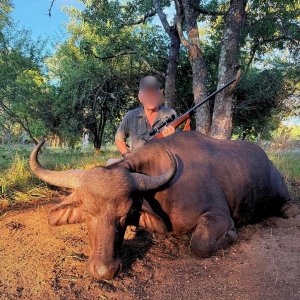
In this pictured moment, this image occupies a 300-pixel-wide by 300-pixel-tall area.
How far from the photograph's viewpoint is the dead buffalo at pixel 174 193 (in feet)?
10.3

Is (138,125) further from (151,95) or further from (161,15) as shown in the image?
(161,15)

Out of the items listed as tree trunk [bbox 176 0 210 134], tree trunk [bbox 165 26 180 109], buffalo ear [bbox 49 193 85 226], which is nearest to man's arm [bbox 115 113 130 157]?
buffalo ear [bbox 49 193 85 226]

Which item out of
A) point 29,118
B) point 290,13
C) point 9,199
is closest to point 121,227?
point 9,199

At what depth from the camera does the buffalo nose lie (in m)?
2.88

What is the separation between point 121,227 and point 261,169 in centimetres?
259

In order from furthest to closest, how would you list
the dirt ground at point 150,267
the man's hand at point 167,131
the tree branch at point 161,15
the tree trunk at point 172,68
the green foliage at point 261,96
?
the green foliage at point 261,96 < the tree trunk at point 172,68 < the tree branch at point 161,15 < the man's hand at point 167,131 < the dirt ground at point 150,267

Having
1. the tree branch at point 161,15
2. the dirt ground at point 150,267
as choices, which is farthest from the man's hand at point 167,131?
the tree branch at point 161,15

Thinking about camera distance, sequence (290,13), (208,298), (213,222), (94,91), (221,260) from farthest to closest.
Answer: (94,91), (290,13), (213,222), (221,260), (208,298)

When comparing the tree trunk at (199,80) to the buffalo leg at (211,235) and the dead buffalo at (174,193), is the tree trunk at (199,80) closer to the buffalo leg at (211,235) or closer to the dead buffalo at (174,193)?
the dead buffalo at (174,193)

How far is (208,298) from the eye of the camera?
2.74 meters

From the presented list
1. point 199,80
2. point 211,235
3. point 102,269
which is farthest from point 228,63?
point 102,269

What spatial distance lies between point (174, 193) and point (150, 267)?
0.86 meters

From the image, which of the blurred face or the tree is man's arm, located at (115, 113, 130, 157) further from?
the tree

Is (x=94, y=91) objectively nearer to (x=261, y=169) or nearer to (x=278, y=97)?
(x=278, y=97)
